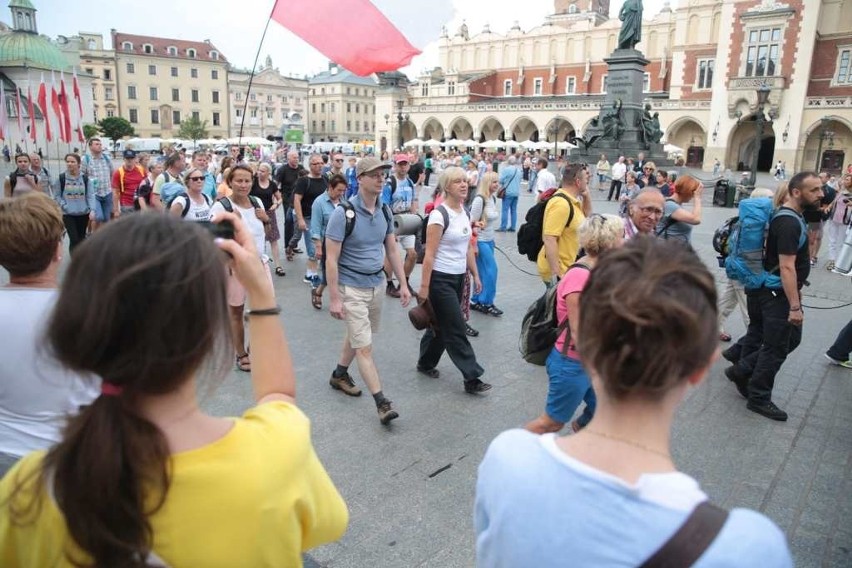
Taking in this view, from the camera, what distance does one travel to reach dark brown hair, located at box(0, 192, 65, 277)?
205 cm

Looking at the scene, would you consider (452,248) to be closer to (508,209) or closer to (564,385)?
(564,385)

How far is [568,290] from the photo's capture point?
3.24 metres

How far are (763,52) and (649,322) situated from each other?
4934 centimetres

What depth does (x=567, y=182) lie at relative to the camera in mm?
5156

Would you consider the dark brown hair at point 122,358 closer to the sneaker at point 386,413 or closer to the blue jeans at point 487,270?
the sneaker at point 386,413

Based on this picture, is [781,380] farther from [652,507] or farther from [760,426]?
[652,507]

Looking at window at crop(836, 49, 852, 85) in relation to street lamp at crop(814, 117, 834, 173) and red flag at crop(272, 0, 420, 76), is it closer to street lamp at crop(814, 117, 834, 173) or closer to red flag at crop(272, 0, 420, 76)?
street lamp at crop(814, 117, 834, 173)

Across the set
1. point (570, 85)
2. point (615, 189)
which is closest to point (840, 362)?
point (615, 189)

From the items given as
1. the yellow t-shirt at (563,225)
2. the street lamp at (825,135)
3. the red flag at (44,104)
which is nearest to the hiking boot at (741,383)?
the yellow t-shirt at (563,225)

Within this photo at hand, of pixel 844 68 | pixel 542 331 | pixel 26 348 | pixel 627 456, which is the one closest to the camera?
pixel 627 456

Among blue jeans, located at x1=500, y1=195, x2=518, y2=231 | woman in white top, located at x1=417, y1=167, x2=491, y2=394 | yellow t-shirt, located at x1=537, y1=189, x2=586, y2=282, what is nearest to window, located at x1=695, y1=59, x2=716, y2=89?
blue jeans, located at x1=500, y1=195, x2=518, y2=231

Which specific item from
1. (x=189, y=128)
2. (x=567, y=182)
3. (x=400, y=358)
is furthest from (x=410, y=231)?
(x=189, y=128)

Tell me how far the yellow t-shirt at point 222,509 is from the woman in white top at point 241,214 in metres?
4.02

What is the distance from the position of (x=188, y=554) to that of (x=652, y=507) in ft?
2.84
